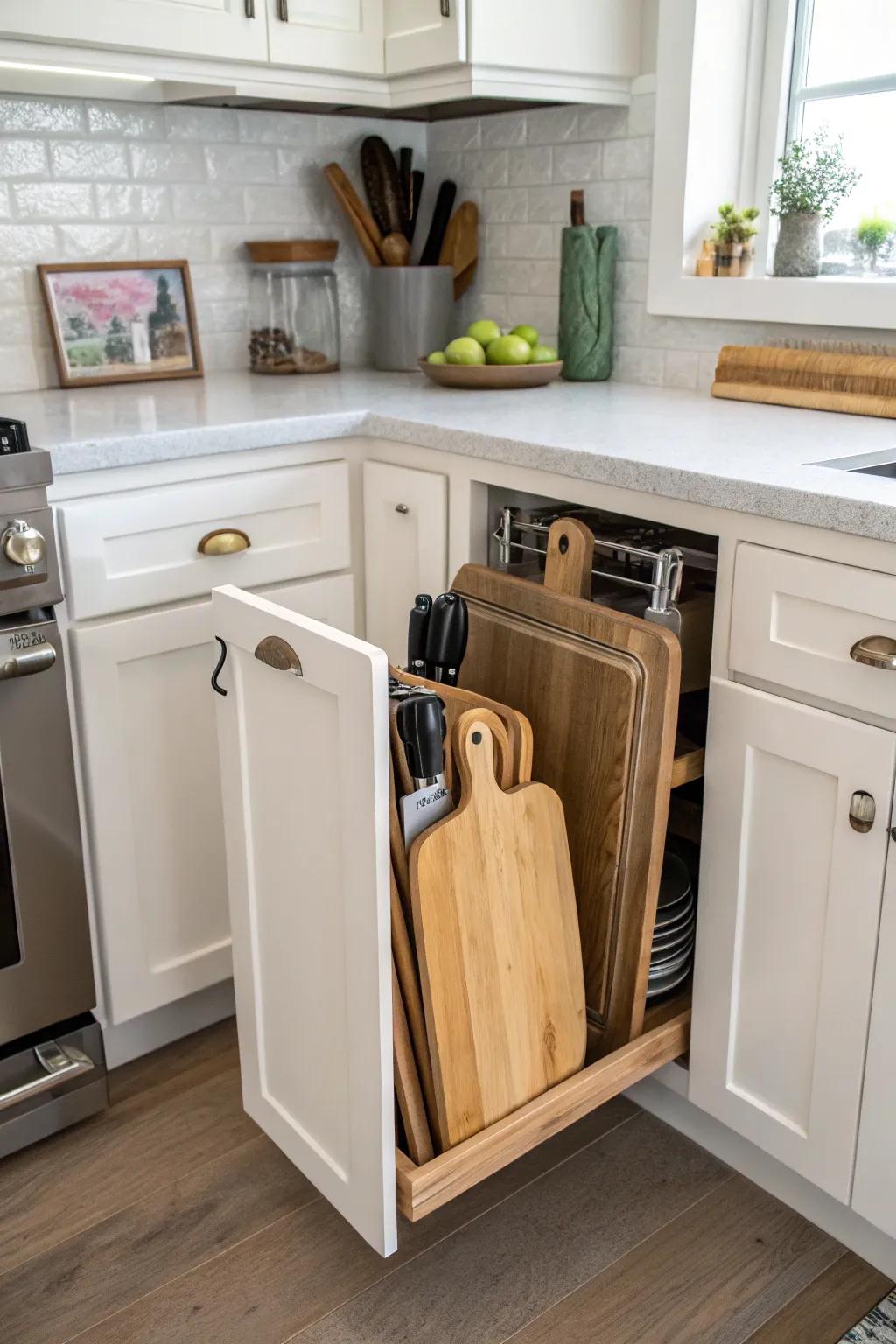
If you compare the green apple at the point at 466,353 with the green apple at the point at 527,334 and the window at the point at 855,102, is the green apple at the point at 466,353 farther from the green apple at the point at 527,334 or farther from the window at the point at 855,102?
the window at the point at 855,102

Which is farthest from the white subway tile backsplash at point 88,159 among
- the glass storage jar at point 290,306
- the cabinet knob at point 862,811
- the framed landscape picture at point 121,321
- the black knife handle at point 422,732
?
the cabinet knob at point 862,811

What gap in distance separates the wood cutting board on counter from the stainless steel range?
0.56m

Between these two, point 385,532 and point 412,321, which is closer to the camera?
point 385,532

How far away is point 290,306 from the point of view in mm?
2357

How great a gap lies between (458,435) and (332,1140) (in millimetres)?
942

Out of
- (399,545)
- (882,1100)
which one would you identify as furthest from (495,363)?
(882,1100)

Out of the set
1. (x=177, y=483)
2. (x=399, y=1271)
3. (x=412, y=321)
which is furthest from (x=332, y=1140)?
(x=412, y=321)

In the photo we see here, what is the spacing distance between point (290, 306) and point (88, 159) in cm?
45

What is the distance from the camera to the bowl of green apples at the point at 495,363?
2.03 metres

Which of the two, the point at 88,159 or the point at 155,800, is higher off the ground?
the point at 88,159

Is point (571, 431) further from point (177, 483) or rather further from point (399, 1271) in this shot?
point (399, 1271)

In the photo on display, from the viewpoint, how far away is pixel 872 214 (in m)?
1.93

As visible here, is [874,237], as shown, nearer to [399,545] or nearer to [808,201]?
[808,201]

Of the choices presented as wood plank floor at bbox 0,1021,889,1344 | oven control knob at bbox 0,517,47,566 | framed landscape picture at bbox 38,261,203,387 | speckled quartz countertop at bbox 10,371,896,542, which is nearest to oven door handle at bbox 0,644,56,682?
oven control knob at bbox 0,517,47,566
